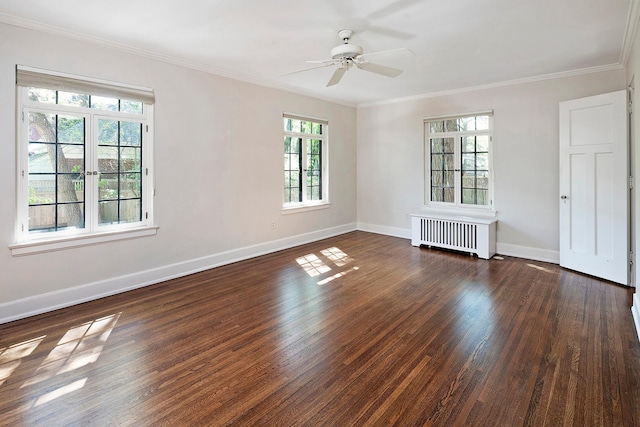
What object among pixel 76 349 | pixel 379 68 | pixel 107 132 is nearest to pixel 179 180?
pixel 107 132

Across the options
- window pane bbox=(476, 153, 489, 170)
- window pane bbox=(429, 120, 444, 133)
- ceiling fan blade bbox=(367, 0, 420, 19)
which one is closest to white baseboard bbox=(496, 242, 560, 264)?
window pane bbox=(476, 153, 489, 170)

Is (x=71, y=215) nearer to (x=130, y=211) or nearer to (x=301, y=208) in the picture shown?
(x=130, y=211)

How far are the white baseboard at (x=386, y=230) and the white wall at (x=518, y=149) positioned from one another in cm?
8

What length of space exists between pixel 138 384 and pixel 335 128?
5475mm

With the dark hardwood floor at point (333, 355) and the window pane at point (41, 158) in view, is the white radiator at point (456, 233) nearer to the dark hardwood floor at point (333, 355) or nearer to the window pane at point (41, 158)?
the dark hardwood floor at point (333, 355)

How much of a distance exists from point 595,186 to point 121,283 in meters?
5.63

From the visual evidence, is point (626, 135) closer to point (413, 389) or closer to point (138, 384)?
point (413, 389)

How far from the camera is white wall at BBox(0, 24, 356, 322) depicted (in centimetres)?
309

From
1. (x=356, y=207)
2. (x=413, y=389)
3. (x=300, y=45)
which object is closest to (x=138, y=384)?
(x=413, y=389)

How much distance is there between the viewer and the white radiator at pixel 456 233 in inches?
202

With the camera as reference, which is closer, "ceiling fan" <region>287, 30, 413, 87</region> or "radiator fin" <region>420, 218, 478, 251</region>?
"ceiling fan" <region>287, 30, 413, 87</region>

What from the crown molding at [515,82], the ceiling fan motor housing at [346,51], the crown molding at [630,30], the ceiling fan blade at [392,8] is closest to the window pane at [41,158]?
the ceiling fan motor housing at [346,51]

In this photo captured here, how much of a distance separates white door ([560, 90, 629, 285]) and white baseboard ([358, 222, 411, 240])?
102 inches

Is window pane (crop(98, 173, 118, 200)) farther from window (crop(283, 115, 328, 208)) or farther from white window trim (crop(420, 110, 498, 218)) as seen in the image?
white window trim (crop(420, 110, 498, 218))
